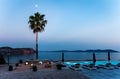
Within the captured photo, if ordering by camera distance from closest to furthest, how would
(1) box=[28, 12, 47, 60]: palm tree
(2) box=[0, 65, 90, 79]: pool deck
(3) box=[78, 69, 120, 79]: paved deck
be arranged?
(2) box=[0, 65, 90, 79]: pool deck → (3) box=[78, 69, 120, 79]: paved deck → (1) box=[28, 12, 47, 60]: palm tree

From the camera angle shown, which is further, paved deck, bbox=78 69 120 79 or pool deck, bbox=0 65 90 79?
paved deck, bbox=78 69 120 79

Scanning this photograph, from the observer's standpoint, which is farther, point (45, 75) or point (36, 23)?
point (36, 23)

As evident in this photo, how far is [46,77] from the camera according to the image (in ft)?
73.2

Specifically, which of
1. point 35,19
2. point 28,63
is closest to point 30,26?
point 35,19

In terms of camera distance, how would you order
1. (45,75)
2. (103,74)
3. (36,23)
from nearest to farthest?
(45,75)
(103,74)
(36,23)

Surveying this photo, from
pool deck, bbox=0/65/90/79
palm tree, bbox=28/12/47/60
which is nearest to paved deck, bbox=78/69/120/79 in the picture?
pool deck, bbox=0/65/90/79

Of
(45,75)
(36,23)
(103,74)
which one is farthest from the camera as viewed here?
(36,23)

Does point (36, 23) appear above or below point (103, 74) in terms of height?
above

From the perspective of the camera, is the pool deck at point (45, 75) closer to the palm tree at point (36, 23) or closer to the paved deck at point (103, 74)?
the paved deck at point (103, 74)

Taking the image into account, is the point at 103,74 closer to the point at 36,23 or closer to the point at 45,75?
the point at 45,75

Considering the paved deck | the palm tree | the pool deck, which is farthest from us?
the palm tree

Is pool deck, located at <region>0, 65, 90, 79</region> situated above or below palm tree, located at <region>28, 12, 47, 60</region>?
below

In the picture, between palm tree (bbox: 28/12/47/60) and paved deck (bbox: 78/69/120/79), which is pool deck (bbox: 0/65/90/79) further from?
palm tree (bbox: 28/12/47/60)

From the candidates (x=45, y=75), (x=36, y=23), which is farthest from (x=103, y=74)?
(x=36, y=23)
